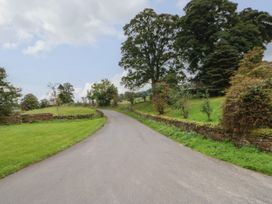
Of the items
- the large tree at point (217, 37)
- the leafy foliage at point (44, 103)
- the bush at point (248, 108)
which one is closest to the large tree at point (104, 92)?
the leafy foliage at point (44, 103)

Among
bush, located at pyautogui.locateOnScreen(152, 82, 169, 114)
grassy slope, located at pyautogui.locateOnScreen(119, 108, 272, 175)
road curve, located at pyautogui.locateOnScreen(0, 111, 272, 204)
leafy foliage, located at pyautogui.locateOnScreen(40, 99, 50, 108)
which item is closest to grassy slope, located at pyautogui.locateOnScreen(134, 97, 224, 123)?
bush, located at pyautogui.locateOnScreen(152, 82, 169, 114)

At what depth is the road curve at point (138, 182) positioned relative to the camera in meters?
5.03

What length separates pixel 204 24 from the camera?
3425 centimetres

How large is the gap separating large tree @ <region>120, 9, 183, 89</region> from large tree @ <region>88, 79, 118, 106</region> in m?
29.6

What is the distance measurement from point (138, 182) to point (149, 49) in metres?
37.1

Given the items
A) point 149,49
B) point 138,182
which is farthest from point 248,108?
point 149,49

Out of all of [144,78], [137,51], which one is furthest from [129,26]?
[144,78]

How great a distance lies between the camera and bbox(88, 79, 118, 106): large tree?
71.8 m

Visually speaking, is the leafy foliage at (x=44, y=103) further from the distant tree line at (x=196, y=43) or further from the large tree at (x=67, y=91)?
the distant tree line at (x=196, y=43)

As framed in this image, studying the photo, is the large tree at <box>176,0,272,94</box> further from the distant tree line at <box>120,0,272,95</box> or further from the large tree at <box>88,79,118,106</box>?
the large tree at <box>88,79,118,106</box>

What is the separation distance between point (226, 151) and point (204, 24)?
28.9 m

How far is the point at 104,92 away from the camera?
72.4 m

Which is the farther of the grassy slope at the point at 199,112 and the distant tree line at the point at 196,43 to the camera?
the distant tree line at the point at 196,43

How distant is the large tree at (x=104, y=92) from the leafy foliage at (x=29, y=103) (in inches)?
708
